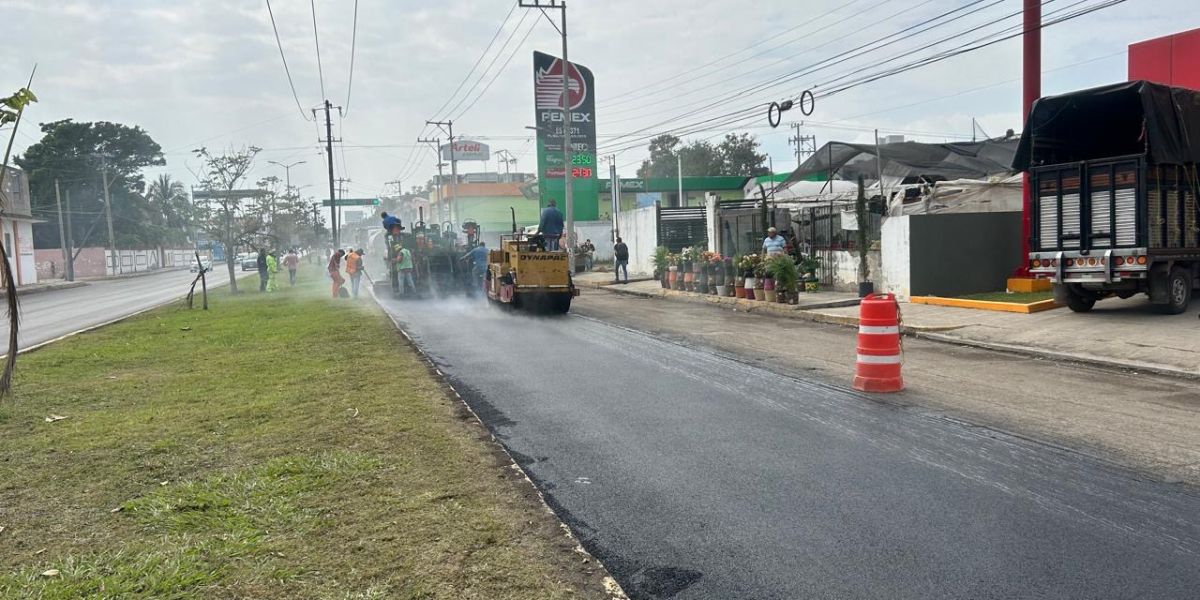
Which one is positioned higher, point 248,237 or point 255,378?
point 248,237

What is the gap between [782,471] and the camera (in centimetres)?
607

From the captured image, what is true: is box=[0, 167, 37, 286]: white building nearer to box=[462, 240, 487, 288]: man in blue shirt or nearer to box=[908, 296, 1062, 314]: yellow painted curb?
box=[462, 240, 487, 288]: man in blue shirt

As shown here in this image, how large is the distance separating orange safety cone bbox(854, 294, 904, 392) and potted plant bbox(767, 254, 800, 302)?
1038cm

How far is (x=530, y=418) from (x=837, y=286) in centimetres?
1612

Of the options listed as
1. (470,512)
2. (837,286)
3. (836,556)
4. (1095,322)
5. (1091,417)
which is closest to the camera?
(836,556)

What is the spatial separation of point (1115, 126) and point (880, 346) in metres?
9.68

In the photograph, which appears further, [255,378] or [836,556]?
[255,378]

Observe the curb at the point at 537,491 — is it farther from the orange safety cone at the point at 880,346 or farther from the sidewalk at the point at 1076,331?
the sidewalk at the point at 1076,331

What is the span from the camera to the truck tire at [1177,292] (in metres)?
14.0

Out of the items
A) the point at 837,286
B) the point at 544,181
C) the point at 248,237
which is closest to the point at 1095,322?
the point at 837,286

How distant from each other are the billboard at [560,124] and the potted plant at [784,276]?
84.8 ft

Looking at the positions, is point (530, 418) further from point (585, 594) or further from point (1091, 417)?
point (1091, 417)

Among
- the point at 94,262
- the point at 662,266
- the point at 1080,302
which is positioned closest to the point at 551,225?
the point at 662,266

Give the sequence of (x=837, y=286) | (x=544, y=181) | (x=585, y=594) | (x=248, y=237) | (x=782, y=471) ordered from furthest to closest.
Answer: (x=544, y=181), (x=248, y=237), (x=837, y=286), (x=782, y=471), (x=585, y=594)
